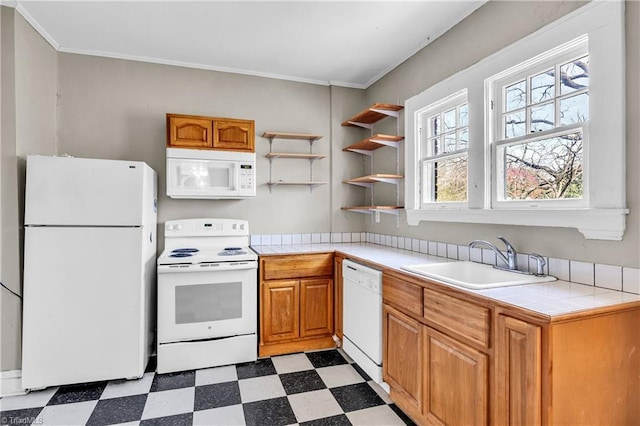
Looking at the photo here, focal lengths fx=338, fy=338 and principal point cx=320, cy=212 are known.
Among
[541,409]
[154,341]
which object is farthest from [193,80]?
[541,409]

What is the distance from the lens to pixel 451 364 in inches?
63.0

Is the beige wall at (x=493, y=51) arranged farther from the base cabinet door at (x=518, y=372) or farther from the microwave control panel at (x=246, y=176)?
the microwave control panel at (x=246, y=176)

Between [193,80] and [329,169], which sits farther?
[329,169]

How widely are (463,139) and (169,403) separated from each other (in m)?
2.67

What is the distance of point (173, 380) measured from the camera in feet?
7.98

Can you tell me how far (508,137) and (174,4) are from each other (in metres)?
2.33

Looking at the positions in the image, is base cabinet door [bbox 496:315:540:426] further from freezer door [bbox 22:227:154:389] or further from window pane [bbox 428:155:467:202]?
freezer door [bbox 22:227:154:389]

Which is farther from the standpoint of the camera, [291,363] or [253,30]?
[291,363]

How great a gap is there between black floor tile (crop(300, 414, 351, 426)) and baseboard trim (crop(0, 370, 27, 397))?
194 centimetres

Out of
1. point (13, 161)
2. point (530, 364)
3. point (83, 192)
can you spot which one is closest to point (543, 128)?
point (530, 364)

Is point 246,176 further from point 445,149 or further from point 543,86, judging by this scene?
point 543,86

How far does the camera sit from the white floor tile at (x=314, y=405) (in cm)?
202

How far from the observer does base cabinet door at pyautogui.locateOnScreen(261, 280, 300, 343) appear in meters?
2.80

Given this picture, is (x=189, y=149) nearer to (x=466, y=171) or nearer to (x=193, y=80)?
(x=193, y=80)
